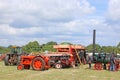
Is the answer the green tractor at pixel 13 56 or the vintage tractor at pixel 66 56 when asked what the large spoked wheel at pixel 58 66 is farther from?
the green tractor at pixel 13 56

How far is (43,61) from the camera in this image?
26.0 meters

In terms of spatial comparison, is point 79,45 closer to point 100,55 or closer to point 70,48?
point 70,48

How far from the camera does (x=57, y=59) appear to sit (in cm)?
2917

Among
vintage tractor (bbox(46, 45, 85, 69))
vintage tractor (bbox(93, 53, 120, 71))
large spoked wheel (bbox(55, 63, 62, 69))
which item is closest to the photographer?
vintage tractor (bbox(93, 53, 120, 71))

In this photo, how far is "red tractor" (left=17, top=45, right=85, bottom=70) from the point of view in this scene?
2634 cm

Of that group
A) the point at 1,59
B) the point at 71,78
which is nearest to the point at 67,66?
the point at 71,78

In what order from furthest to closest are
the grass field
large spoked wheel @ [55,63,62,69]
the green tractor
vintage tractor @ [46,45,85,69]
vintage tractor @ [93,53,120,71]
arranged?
the green tractor < vintage tractor @ [46,45,85,69] < large spoked wheel @ [55,63,62,69] < vintage tractor @ [93,53,120,71] < the grass field

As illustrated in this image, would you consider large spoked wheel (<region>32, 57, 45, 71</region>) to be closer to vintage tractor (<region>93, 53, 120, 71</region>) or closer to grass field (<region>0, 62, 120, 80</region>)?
grass field (<region>0, 62, 120, 80</region>)

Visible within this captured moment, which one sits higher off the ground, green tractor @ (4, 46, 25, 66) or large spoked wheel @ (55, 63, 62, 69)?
green tractor @ (4, 46, 25, 66)

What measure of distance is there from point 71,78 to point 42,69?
21.9ft

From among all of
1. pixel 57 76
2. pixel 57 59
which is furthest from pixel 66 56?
pixel 57 76

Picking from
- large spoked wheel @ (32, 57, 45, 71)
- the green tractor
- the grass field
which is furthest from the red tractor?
the green tractor

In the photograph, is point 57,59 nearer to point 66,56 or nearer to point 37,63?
point 66,56

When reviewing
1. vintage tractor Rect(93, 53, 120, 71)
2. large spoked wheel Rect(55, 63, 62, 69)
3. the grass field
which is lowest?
the grass field
